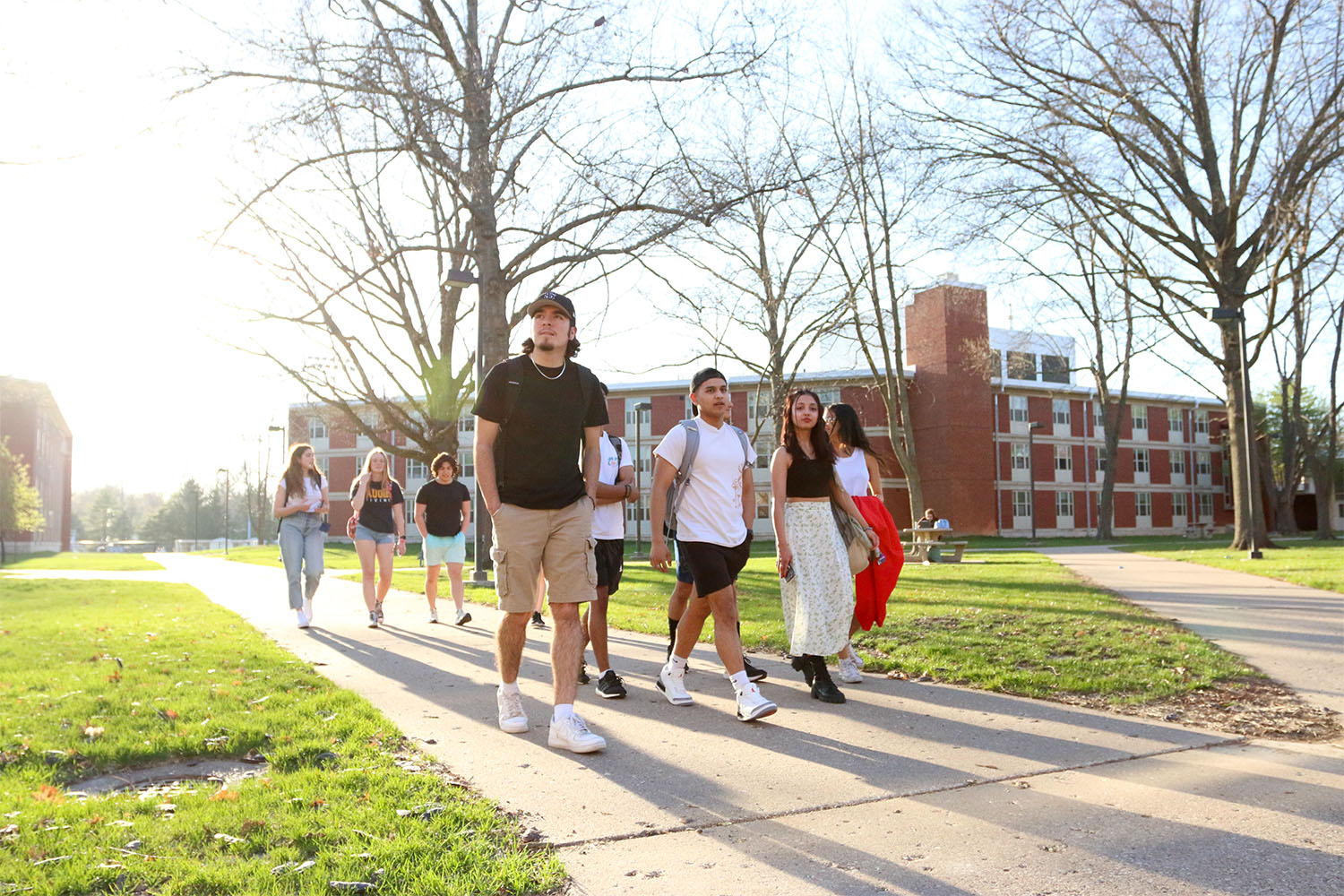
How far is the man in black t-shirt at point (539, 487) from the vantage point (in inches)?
184

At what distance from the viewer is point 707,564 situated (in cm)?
541

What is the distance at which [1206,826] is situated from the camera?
10.6 ft

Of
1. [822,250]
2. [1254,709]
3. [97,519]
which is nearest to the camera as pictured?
[1254,709]

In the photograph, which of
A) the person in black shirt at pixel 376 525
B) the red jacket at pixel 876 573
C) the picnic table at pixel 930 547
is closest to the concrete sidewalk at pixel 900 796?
the red jacket at pixel 876 573

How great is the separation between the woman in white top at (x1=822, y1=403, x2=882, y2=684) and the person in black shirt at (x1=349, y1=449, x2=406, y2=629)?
555 cm

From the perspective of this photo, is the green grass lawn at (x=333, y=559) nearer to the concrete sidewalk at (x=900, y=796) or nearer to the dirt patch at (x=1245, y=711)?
the concrete sidewalk at (x=900, y=796)

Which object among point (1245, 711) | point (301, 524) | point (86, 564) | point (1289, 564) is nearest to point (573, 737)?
point (1245, 711)

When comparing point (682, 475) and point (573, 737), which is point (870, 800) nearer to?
point (573, 737)

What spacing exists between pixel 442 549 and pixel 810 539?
5943 mm

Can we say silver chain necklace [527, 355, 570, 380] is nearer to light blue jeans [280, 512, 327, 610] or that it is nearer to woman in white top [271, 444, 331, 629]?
woman in white top [271, 444, 331, 629]

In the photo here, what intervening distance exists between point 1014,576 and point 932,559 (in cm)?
854

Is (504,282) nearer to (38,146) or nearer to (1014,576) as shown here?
(38,146)

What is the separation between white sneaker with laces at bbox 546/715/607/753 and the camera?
4.38 meters

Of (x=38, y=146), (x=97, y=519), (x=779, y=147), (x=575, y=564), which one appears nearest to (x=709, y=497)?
(x=575, y=564)
